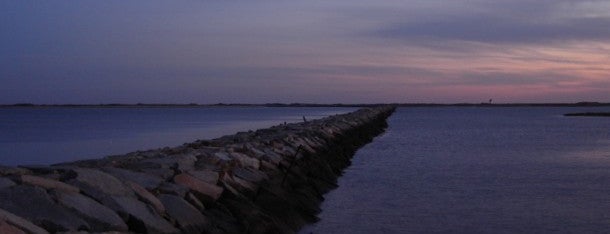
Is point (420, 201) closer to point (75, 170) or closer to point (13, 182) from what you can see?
point (75, 170)

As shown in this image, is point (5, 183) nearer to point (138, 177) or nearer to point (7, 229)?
point (7, 229)

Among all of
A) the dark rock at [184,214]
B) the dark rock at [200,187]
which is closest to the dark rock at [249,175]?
the dark rock at [200,187]

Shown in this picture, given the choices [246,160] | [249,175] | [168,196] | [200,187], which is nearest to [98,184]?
[168,196]

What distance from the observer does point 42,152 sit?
66.8 ft

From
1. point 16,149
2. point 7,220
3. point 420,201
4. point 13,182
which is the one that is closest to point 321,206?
point 420,201

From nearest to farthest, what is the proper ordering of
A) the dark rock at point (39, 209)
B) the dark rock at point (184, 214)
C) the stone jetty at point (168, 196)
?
the dark rock at point (39, 209) < the stone jetty at point (168, 196) < the dark rock at point (184, 214)

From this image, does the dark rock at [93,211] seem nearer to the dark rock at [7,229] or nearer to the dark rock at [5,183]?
the dark rock at [5,183]

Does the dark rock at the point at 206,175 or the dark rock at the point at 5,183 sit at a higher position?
the dark rock at the point at 5,183

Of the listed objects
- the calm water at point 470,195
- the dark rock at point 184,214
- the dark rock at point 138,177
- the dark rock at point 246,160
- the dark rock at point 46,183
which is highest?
the dark rock at point 46,183

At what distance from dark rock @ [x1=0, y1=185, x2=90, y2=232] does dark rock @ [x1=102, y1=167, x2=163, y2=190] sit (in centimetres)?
136

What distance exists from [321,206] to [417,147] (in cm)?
1271

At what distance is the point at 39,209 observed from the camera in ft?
17.0

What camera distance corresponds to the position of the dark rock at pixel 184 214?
20.3 feet

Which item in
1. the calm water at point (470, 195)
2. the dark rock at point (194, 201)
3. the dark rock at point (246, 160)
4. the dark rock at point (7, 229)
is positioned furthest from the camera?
the dark rock at point (246, 160)
